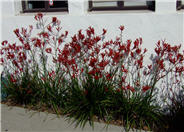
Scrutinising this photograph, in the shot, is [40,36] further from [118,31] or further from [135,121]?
[135,121]

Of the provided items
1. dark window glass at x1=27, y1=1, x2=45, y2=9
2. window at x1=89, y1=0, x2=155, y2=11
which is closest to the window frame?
window at x1=89, y1=0, x2=155, y2=11

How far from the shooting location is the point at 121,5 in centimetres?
444

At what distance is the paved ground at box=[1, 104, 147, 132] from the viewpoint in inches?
149

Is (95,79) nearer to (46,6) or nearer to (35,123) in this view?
(35,123)

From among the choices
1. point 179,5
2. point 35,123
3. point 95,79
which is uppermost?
point 179,5

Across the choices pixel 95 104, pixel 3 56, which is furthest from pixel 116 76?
pixel 3 56

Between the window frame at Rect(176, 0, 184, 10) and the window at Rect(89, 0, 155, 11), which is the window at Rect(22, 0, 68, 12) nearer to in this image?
the window at Rect(89, 0, 155, 11)

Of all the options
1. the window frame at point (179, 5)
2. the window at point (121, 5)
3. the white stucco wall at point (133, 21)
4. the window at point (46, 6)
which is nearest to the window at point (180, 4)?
the window frame at point (179, 5)

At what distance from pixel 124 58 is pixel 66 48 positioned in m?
0.92

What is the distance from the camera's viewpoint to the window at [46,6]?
4.74 meters

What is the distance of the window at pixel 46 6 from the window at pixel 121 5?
0.53 metres

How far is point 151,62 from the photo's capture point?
413cm

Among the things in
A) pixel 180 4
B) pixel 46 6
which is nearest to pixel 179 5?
pixel 180 4

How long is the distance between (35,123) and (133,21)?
2129 mm
